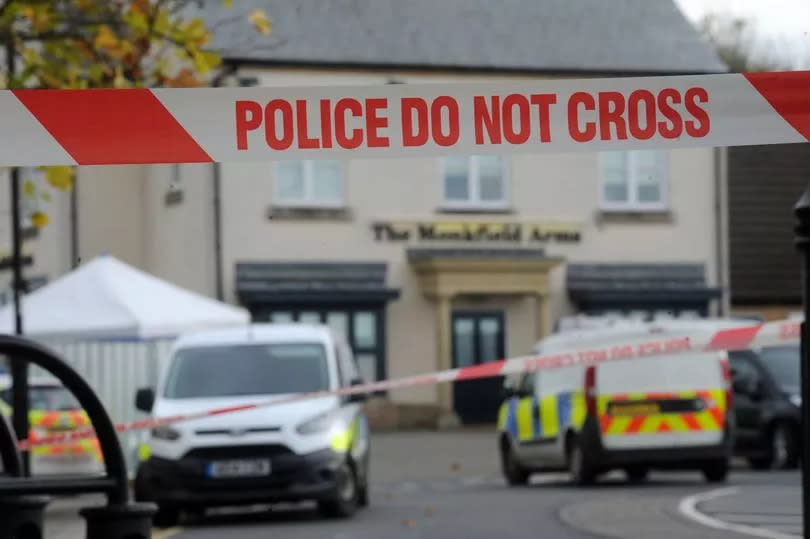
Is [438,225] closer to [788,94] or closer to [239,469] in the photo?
[239,469]

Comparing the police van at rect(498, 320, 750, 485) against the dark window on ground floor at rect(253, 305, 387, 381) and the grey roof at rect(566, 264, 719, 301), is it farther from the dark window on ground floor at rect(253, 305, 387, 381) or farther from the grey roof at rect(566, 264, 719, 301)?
the grey roof at rect(566, 264, 719, 301)

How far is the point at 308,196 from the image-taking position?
39.2 meters

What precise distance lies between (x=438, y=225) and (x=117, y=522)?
33855mm

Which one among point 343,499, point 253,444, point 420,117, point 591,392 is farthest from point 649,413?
point 420,117

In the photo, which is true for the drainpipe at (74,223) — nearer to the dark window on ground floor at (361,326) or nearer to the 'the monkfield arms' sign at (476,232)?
the dark window on ground floor at (361,326)

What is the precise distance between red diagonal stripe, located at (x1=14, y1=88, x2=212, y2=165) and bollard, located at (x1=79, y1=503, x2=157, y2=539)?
39.8 inches

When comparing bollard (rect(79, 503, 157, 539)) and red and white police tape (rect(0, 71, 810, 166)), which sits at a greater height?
red and white police tape (rect(0, 71, 810, 166))

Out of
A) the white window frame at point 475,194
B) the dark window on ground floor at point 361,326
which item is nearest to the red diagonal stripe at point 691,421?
the dark window on ground floor at point 361,326

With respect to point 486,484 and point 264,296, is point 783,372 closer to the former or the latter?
point 486,484

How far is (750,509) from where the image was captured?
1441 cm

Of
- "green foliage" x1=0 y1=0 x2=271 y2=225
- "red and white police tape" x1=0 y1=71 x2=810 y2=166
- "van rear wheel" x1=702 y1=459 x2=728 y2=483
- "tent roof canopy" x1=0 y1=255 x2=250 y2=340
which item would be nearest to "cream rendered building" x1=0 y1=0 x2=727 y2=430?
"tent roof canopy" x1=0 y1=255 x2=250 y2=340

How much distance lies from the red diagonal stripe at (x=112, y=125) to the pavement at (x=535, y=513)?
6897 millimetres

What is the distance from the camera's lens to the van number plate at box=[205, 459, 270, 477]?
51.7ft

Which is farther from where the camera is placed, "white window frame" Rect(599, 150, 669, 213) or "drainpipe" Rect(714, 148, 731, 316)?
"drainpipe" Rect(714, 148, 731, 316)
